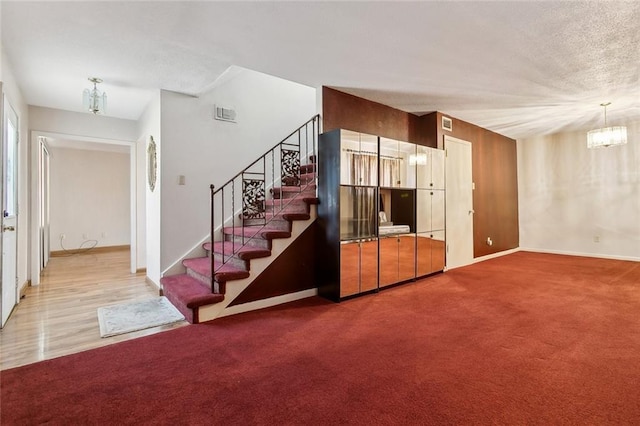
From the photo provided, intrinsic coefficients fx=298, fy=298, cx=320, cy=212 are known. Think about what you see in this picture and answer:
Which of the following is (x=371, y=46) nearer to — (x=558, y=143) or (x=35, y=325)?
(x=35, y=325)

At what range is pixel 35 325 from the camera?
2.88 metres

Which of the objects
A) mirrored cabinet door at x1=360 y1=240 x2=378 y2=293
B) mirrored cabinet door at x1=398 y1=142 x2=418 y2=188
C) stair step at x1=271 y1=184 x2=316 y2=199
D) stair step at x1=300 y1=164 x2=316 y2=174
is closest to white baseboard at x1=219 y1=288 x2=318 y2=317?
mirrored cabinet door at x1=360 y1=240 x2=378 y2=293

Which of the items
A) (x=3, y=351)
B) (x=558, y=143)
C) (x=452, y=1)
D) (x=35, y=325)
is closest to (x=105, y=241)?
(x=35, y=325)

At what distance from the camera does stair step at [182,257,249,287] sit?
3.04 m

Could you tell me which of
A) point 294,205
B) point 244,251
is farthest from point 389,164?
point 244,251

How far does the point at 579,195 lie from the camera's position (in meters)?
6.52

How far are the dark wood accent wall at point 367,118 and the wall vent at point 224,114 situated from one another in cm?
143

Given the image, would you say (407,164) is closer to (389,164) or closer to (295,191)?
(389,164)

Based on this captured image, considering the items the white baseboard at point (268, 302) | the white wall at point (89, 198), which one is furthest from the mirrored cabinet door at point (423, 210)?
the white wall at point (89, 198)

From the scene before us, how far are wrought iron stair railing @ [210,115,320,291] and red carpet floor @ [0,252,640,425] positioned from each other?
1.52 metres

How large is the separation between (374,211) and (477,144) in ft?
11.4

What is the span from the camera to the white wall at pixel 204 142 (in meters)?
3.92

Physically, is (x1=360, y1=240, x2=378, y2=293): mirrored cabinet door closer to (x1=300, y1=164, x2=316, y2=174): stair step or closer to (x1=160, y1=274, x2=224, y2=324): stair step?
(x1=300, y1=164, x2=316, y2=174): stair step

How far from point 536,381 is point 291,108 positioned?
4676 mm
